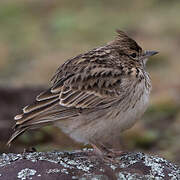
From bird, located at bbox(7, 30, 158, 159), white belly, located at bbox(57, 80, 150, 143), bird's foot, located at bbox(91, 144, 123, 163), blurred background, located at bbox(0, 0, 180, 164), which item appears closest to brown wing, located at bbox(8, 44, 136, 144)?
A: bird, located at bbox(7, 30, 158, 159)

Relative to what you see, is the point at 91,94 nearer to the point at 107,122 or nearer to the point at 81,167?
the point at 107,122

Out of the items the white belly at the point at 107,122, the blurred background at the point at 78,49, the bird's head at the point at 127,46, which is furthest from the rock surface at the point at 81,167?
the blurred background at the point at 78,49

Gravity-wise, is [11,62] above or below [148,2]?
below

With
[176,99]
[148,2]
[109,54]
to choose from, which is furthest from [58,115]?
[148,2]

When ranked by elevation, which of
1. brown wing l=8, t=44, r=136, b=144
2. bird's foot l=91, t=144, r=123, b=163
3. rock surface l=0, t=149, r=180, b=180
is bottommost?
rock surface l=0, t=149, r=180, b=180

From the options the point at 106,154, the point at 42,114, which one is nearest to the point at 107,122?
the point at 106,154

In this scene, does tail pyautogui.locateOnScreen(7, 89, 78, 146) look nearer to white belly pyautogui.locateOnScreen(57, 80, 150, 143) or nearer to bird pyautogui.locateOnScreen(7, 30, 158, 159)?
bird pyautogui.locateOnScreen(7, 30, 158, 159)

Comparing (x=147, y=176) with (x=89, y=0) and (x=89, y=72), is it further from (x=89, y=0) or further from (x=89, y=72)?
(x=89, y=0)

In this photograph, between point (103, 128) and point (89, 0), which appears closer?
point (103, 128)
